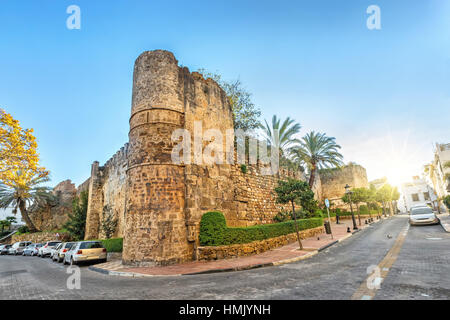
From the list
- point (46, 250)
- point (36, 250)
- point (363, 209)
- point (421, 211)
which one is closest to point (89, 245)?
point (46, 250)

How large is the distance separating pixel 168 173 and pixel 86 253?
6.45m

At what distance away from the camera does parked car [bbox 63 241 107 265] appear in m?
12.3

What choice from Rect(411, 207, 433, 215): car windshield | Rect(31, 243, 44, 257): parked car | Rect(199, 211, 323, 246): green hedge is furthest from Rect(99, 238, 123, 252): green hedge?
Rect(411, 207, 433, 215): car windshield

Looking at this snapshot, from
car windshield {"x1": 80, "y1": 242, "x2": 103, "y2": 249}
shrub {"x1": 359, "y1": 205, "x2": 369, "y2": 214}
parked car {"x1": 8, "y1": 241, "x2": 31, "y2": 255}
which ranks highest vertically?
car windshield {"x1": 80, "y1": 242, "x2": 103, "y2": 249}

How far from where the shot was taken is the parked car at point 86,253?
40.3 ft

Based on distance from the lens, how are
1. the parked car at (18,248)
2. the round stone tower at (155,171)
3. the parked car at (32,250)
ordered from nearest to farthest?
the round stone tower at (155,171), the parked car at (32,250), the parked car at (18,248)

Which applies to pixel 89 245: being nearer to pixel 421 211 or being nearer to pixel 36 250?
pixel 36 250

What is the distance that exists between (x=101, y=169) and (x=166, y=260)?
18.6 metres

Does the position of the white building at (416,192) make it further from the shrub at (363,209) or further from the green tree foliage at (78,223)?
the green tree foliage at (78,223)

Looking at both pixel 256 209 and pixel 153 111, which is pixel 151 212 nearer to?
pixel 153 111

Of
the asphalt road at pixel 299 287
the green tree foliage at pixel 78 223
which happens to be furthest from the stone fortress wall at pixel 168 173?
the green tree foliage at pixel 78 223

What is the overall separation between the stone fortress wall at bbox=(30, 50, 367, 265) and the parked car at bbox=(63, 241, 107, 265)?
226 centimetres

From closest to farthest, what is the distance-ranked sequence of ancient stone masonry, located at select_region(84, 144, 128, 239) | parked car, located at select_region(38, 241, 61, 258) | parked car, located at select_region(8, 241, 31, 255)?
ancient stone masonry, located at select_region(84, 144, 128, 239)
parked car, located at select_region(38, 241, 61, 258)
parked car, located at select_region(8, 241, 31, 255)

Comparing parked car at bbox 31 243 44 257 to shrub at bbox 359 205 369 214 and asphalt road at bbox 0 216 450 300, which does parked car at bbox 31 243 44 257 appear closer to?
asphalt road at bbox 0 216 450 300
